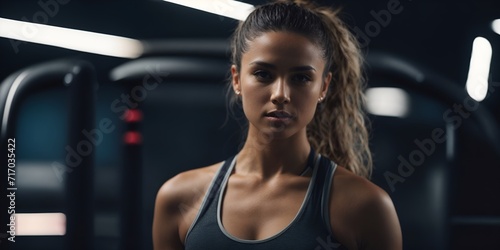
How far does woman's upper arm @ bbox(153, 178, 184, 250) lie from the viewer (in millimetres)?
745

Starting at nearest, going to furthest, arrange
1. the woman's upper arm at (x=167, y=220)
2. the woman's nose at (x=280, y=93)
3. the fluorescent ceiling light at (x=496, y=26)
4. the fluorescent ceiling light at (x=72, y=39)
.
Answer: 1. the woman's nose at (x=280, y=93)
2. the woman's upper arm at (x=167, y=220)
3. the fluorescent ceiling light at (x=72, y=39)
4. the fluorescent ceiling light at (x=496, y=26)

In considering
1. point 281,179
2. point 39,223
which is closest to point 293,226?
point 281,179

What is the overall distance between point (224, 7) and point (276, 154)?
0.29 m

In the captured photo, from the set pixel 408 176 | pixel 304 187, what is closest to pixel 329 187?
pixel 304 187

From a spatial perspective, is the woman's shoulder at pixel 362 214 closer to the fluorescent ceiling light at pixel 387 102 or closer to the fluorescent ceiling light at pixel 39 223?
the fluorescent ceiling light at pixel 387 102

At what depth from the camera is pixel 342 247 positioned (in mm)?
661

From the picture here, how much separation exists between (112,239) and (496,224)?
593 millimetres

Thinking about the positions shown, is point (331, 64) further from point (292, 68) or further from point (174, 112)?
point (174, 112)

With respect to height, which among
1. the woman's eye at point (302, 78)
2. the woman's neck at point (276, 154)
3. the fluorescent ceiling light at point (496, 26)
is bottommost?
the woman's neck at point (276, 154)

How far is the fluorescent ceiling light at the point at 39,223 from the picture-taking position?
837mm

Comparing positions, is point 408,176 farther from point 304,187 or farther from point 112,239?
point 112,239

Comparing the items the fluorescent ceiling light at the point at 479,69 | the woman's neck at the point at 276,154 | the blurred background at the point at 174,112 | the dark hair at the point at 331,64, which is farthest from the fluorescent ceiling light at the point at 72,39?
the fluorescent ceiling light at the point at 479,69

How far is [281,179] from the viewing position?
0.71 m

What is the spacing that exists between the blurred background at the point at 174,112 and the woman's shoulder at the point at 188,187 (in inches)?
4.6
